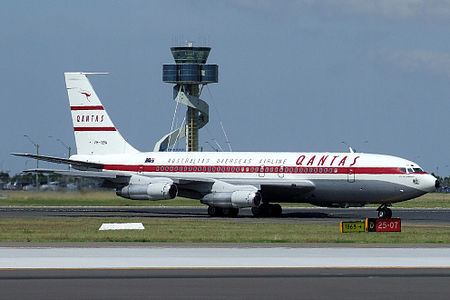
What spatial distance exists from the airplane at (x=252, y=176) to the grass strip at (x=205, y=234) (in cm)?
1049

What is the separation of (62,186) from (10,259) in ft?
179

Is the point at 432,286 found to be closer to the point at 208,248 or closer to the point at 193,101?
the point at 208,248

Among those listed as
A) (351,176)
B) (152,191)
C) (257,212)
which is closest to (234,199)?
(257,212)

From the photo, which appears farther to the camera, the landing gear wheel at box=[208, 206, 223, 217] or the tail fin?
the tail fin

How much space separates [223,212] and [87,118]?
15084 millimetres

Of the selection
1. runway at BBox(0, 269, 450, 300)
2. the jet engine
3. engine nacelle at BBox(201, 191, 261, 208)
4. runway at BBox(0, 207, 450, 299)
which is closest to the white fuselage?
the jet engine

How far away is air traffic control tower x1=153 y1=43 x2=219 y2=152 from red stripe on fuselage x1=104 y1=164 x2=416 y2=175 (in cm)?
8920

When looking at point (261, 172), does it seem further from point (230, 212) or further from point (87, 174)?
point (87, 174)

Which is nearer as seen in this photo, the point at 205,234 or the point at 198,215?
the point at 205,234

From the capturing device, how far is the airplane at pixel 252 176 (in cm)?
6178

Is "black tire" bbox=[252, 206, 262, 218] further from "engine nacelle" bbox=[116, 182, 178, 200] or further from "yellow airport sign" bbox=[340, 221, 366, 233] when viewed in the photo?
"yellow airport sign" bbox=[340, 221, 366, 233]

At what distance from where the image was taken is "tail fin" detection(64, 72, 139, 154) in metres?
73.1

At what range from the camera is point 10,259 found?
28.2 meters

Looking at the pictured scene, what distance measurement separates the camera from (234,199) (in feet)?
206
